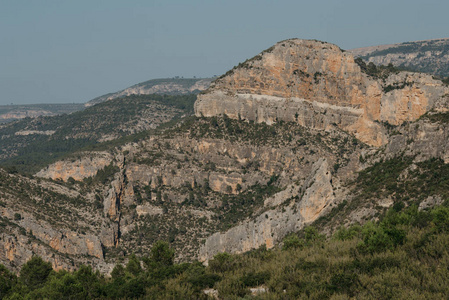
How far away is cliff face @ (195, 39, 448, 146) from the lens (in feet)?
457

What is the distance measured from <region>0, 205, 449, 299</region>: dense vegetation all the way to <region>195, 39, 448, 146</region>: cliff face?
74398 millimetres

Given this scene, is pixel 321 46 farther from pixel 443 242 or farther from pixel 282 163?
pixel 443 242

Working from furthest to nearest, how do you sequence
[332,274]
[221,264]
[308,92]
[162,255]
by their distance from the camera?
[308,92] < [162,255] < [221,264] < [332,274]

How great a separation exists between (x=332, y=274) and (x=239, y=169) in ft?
289

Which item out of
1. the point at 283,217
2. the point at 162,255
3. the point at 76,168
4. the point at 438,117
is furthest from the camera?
the point at 76,168

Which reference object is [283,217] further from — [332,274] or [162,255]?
[332,274]

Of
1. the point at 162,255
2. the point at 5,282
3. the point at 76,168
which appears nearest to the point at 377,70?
the point at 76,168

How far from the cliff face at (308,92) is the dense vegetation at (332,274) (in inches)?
2929

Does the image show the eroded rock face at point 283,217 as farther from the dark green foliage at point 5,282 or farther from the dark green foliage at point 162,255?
the dark green foliage at point 5,282

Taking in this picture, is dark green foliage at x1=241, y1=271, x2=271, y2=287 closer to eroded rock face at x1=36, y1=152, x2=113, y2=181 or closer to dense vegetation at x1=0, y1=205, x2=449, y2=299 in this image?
dense vegetation at x1=0, y1=205, x2=449, y2=299

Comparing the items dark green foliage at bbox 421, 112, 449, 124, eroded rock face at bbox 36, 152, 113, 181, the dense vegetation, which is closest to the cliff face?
eroded rock face at bbox 36, 152, 113, 181

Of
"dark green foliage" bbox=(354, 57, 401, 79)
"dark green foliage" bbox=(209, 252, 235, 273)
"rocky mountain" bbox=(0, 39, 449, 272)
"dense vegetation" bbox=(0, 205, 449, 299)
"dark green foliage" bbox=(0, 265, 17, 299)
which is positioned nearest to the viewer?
"dense vegetation" bbox=(0, 205, 449, 299)

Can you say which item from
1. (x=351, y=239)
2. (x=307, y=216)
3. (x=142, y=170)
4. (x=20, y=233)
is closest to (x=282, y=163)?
(x=142, y=170)

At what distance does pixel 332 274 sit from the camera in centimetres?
4791
